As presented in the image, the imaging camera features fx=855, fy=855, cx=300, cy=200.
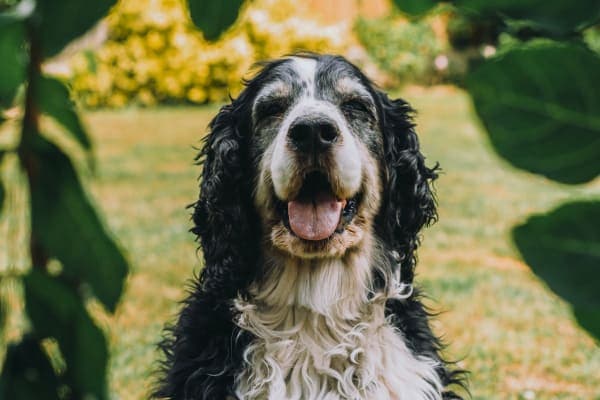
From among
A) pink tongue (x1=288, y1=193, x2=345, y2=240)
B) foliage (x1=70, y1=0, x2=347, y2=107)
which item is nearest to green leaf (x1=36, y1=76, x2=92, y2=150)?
pink tongue (x1=288, y1=193, x2=345, y2=240)

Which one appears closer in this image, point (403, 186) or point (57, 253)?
point (57, 253)

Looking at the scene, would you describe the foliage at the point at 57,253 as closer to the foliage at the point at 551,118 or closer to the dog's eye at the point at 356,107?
the foliage at the point at 551,118

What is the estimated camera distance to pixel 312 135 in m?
3.15

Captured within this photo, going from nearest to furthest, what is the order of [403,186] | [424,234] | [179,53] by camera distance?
[403,186]
[424,234]
[179,53]

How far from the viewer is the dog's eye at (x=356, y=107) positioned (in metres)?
3.41

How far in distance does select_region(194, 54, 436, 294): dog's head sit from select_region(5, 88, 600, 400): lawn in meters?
0.50

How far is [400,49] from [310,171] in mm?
17095

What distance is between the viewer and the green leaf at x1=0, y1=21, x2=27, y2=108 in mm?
572

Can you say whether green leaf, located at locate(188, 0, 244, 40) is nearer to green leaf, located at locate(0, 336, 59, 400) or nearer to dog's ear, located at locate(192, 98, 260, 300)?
green leaf, located at locate(0, 336, 59, 400)

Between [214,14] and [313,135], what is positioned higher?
[214,14]

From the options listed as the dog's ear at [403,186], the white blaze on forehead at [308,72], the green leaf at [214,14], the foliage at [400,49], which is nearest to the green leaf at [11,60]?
the green leaf at [214,14]

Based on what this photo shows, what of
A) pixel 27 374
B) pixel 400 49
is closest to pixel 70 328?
pixel 27 374

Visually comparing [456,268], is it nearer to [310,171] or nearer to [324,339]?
[324,339]

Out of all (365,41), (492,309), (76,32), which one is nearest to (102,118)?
(365,41)
